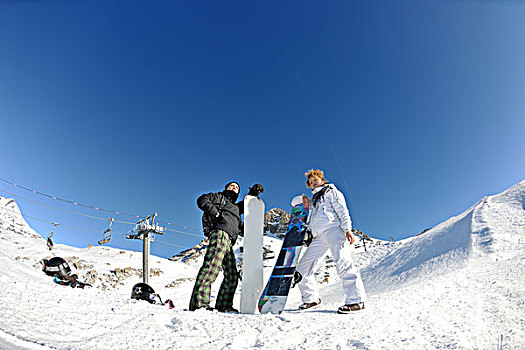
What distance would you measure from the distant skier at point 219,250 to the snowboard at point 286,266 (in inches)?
18.9

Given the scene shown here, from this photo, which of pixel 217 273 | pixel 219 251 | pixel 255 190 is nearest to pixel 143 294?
pixel 217 273

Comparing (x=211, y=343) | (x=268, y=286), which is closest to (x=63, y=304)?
(x=211, y=343)

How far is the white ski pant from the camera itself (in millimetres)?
2883

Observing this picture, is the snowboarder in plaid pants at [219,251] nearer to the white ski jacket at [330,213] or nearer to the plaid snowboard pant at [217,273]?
the plaid snowboard pant at [217,273]

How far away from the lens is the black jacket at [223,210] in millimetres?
3508

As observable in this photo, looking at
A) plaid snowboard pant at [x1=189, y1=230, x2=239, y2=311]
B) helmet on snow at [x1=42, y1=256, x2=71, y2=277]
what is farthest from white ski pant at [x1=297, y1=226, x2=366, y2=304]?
helmet on snow at [x1=42, y1=256, x2=71, y2=277]

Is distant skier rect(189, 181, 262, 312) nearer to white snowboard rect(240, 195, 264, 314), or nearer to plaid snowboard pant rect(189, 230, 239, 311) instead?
plaid snowboard pant rect(189, 230, 239, 311)

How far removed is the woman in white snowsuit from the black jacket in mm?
968

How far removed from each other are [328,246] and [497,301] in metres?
1.55

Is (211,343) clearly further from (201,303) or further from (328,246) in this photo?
(328,246)

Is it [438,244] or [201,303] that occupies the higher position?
[438,244]

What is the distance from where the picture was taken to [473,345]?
5.40ft

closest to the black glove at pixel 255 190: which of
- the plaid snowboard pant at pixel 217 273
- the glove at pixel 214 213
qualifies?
the glove at pixel 214 213

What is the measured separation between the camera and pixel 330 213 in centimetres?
335
